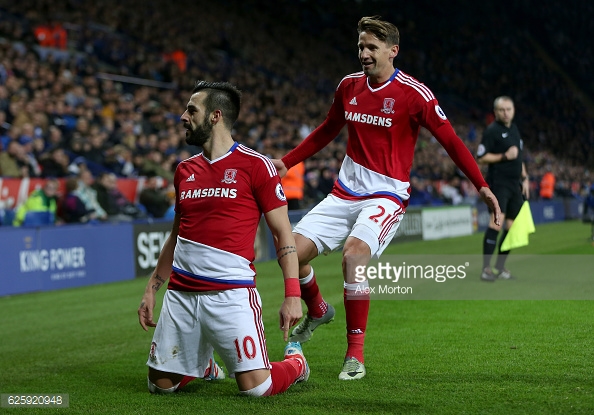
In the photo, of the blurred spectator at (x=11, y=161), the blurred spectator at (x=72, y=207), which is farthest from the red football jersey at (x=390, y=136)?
the blurred spectator at (x=11, y=161)

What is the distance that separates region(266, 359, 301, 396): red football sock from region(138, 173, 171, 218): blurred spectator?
10.9 metres

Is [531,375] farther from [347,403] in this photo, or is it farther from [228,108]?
[228,108]

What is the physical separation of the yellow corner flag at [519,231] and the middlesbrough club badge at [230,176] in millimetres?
6129

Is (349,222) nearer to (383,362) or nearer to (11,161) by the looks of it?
(383,362)

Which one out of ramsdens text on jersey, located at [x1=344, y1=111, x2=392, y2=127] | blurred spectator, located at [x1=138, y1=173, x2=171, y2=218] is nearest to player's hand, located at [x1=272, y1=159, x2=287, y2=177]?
ramsdens text on jersey, located at [x1=344, y1=111, x2=392, y2=127]

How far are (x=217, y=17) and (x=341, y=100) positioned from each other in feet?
92.9

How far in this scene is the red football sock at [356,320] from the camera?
5363 mm

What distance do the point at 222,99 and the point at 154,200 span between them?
11007mm

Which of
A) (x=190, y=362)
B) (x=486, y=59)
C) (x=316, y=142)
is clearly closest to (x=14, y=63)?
(x=316, y=142)

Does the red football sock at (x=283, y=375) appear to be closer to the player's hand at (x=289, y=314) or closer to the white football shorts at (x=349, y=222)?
the player's hand at (x=289, y=314)

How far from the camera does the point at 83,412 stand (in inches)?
179

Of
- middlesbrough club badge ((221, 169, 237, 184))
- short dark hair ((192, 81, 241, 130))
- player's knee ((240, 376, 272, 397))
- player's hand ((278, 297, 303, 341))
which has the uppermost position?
short dark hair ((192, 81, 241, 130))

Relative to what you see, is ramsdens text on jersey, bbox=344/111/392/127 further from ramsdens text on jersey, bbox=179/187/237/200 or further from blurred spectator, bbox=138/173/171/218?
blurred spectator, bbox=138/173/171/218

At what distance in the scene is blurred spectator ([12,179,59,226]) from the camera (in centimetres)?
1276
